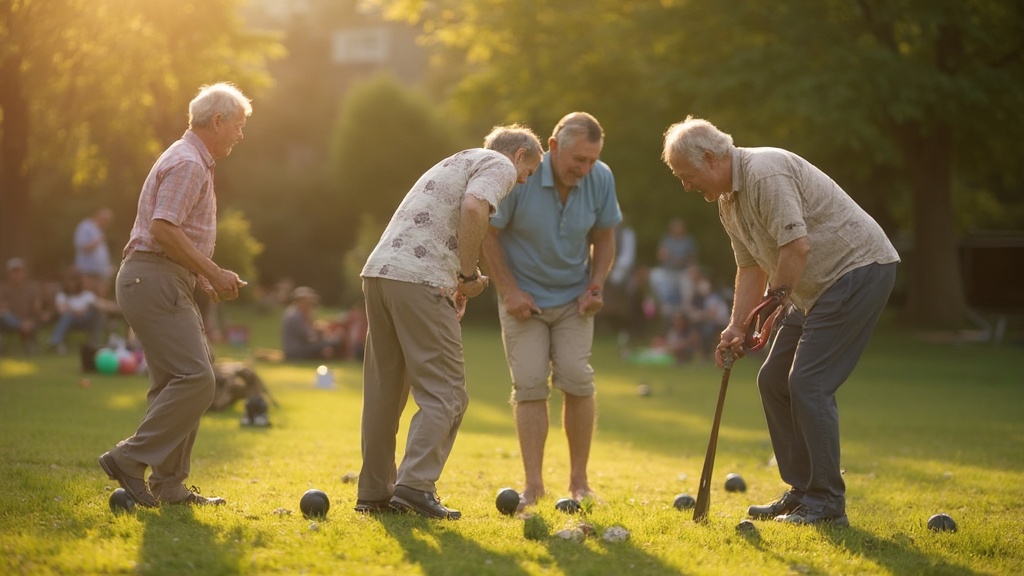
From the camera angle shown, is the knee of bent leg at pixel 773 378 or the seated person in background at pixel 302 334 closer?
the knee of bent leg at pixel 773 378

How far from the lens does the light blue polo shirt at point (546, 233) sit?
7312 mm

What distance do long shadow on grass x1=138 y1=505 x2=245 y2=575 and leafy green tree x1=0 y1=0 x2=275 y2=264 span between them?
39.8 ft

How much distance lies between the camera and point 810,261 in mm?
6164

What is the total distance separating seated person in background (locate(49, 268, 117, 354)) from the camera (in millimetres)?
18688

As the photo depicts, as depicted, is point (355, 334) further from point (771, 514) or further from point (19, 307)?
point (771, 514)

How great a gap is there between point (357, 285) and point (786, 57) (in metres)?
13.3

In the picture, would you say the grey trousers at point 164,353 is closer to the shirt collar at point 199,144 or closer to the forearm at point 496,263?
the shirt collar at point 199,144

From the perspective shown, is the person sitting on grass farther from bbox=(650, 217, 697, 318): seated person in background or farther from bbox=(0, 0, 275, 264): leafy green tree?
bbox=(650, 217, 697, 318): seated person in background

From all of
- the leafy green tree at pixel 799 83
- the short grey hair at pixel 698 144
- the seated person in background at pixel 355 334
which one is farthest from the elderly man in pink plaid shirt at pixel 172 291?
the leafy green tree at pixel 799 83

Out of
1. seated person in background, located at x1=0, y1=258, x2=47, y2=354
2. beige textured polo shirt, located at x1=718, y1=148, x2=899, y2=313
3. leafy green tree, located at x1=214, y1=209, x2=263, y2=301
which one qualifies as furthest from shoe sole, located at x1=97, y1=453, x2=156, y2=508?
leafy green tree, located at x1=214, y1=209, x2=263, y2=301

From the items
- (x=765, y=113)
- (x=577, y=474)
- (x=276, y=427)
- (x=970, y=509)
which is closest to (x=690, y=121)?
(x=577, y=474)

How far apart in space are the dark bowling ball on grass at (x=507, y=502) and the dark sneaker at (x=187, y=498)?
5.02 ft

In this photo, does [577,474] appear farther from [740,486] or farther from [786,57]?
[786,57]

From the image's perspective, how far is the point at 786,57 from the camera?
19516 millimetres
